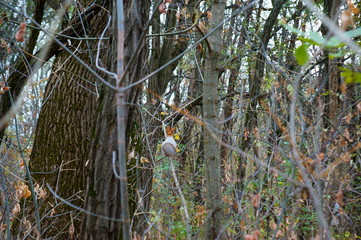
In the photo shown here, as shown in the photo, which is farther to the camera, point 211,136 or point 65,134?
point 65,134

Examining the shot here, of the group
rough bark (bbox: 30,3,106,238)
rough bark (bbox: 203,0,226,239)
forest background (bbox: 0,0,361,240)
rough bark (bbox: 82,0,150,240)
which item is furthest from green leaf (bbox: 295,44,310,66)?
rough bark (bbox: 30,3,106,238)

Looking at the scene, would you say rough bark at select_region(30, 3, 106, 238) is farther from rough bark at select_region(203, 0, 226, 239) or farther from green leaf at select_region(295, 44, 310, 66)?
green leaf at select_region(295, 44, 310, 66)

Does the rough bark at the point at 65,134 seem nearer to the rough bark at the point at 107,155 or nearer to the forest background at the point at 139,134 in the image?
the forest background at the point at 139,134

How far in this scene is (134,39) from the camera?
78.6 inches

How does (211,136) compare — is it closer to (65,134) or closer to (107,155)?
(107,155)

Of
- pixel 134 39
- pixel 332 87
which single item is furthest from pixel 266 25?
pixel 134 39

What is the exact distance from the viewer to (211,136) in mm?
2904

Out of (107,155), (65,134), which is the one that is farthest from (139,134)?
(107,155)

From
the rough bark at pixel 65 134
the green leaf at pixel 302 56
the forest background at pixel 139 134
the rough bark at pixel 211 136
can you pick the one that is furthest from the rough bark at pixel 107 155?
the rough bark at pixel 65 134

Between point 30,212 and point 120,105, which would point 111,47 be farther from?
point 30,212

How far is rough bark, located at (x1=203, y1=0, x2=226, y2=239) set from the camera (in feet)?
9.20

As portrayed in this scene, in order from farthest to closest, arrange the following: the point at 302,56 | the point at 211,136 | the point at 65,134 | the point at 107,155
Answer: the point at 65,134, the point at 211,136, the point at 107,155, the point at 302,56

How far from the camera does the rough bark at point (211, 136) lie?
2.80 meters

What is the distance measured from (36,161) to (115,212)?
238 centimetres
